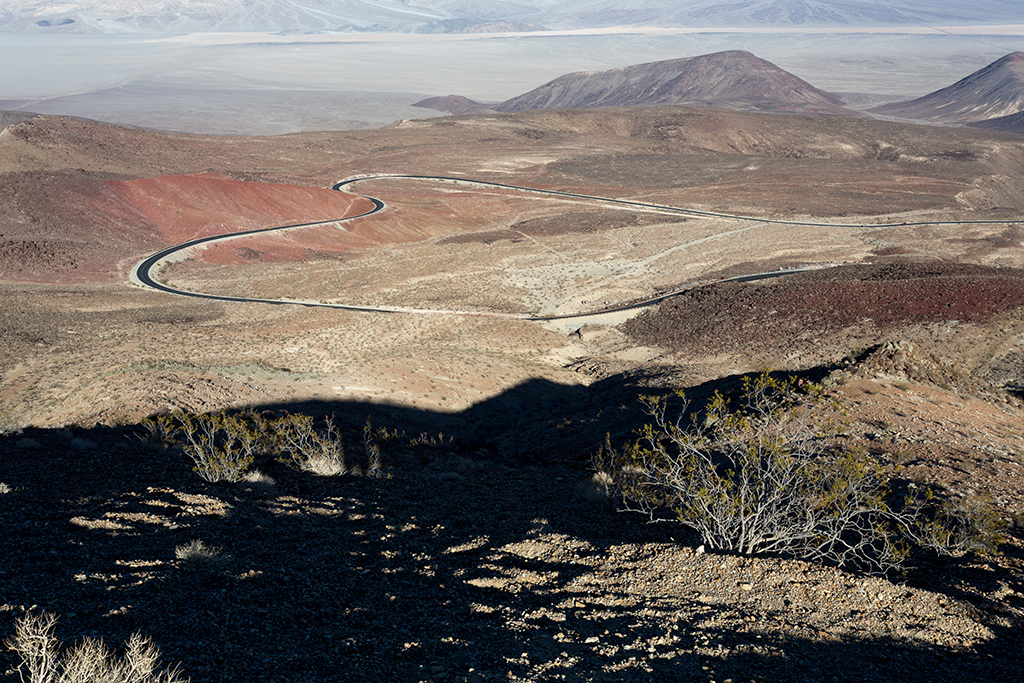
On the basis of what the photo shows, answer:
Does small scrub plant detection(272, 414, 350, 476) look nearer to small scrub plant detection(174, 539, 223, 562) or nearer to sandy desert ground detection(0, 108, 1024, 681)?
sandy desert ground detection(0, 108, 1024, 681)

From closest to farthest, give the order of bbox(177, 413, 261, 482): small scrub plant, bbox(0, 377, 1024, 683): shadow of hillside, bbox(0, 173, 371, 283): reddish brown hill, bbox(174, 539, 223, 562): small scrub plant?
bbox(0, 377, 1024, 683): shadow of hillside → bbox(174, 539, 223, 562): small scrub plant → bbox(177, 413, 261, 482): small scrub plant → bbox(0, 173, 371, 283): reddish brown hill

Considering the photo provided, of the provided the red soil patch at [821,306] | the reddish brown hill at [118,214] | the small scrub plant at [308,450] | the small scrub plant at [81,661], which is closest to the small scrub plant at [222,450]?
the small scrub plant at [308,450]

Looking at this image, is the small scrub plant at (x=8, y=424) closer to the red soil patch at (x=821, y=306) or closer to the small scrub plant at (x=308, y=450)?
the small scrub plant at (x=308, y=450)

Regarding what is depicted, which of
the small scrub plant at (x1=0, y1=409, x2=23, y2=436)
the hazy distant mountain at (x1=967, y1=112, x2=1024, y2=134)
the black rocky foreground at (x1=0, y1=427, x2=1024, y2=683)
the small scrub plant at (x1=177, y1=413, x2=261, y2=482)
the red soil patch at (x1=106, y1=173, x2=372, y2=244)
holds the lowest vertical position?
the small scrub plant at (x1=0, y1=409, x2=23, y2=436)

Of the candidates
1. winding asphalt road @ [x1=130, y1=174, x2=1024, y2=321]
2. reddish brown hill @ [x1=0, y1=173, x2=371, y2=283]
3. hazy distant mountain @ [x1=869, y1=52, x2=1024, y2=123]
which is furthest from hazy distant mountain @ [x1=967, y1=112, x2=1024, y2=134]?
reddish brown hill @ [x1=0, y1=173, x2=371, y2=283]

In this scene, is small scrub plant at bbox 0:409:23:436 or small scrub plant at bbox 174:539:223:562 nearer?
small scrub plant at bbox 174:539:223:562

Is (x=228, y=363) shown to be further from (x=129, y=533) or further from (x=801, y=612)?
(x=801, y=612)

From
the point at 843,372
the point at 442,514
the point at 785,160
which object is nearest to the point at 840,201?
the point at 785,160
